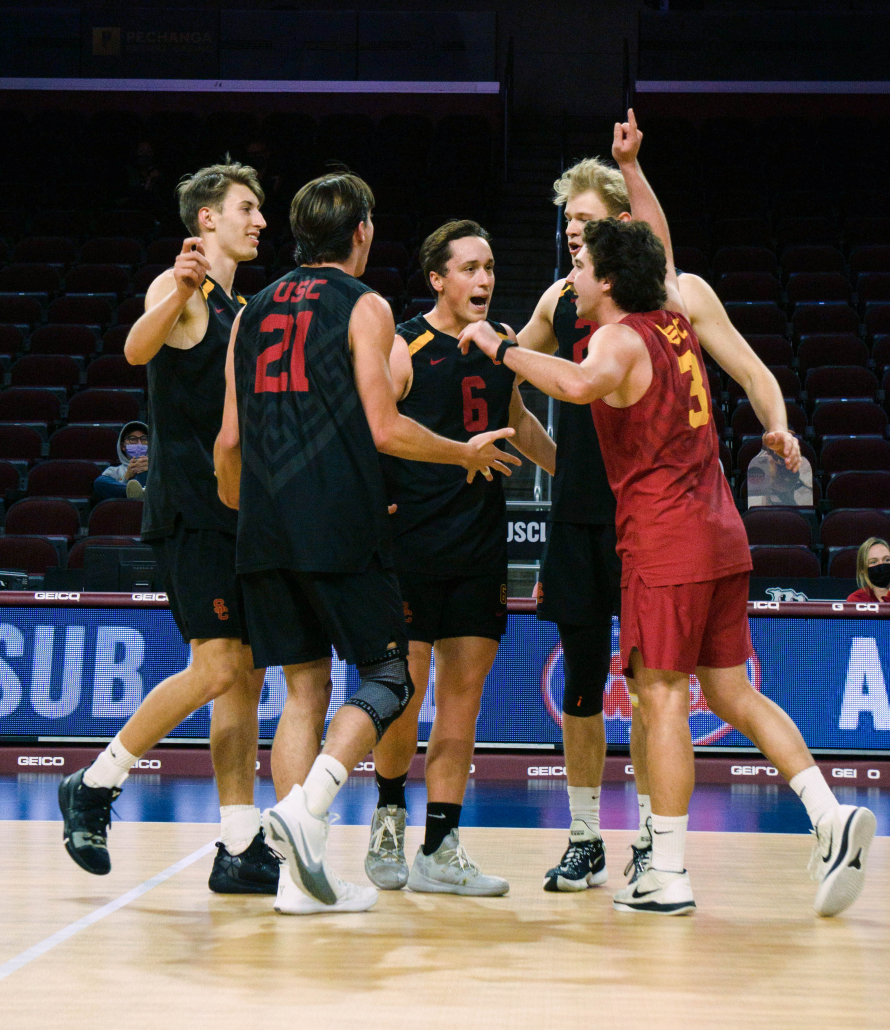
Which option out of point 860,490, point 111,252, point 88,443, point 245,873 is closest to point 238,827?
point 245,873

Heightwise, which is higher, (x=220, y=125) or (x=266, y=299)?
(x=220, y=125)

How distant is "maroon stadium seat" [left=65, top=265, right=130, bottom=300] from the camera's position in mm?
11969

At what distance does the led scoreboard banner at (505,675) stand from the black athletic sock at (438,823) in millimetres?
2681

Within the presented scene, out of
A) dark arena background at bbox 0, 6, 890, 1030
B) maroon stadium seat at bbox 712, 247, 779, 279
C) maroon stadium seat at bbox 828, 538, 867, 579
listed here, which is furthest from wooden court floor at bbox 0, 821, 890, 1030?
maroon stadium seat at bbox 712, 247, 779, 279

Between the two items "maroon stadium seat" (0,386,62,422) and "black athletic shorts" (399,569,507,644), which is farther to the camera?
"maroon stadium seat" (0,386,62,422)

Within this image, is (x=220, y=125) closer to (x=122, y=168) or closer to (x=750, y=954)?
(x=122, y=168)

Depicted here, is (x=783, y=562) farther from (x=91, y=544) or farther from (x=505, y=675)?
(x=91, y=544)

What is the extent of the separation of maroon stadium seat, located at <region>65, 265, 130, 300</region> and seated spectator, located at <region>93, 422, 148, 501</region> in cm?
388

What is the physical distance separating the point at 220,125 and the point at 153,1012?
13.1 m

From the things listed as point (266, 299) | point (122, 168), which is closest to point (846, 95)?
point (122, 168)

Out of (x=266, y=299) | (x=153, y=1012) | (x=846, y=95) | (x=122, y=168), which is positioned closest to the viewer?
(x=153, y=1012)

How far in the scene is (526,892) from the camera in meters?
3.46

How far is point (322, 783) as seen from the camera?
2.78m

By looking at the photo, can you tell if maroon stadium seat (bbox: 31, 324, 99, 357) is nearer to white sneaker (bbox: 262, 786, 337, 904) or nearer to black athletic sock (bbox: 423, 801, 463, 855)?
black athletic sock (bbox: 423, 801, 463, 855)
